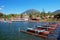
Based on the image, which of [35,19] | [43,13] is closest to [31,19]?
[35,19]

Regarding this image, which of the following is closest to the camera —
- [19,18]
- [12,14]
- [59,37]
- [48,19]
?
[59,37]

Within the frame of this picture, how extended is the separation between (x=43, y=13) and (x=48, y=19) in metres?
11.6

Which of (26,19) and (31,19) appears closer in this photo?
(31,19)

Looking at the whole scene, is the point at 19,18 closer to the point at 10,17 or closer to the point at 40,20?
the point at 10,17

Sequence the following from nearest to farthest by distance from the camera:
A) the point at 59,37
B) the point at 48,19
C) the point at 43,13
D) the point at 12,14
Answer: the point at 59,37
the point at 48,19
the point at 43,13
the point at 12,14

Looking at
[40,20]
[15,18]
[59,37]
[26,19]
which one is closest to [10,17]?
[15,18]

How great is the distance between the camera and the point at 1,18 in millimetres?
77125

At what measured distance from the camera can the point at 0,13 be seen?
8062 centimetres

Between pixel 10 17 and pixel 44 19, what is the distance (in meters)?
20.7

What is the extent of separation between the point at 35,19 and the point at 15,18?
13.4 metres

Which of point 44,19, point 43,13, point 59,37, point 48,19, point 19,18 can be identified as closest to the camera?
point 59,37

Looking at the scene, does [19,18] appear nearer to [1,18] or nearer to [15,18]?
[15,18]

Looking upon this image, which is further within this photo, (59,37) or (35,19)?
(35,19)

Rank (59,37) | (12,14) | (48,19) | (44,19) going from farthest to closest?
(12,14) < (44,19) < (48,19) < (59,37)
